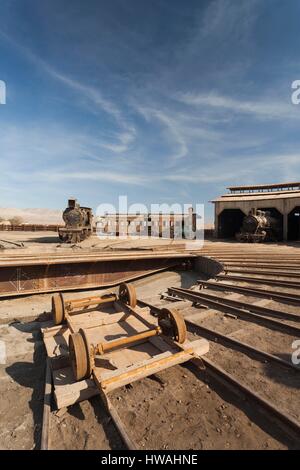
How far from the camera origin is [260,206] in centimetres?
2550

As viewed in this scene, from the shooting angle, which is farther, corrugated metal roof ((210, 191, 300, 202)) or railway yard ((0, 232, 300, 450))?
corrugated metal roof ((210, 191, 300, 202))

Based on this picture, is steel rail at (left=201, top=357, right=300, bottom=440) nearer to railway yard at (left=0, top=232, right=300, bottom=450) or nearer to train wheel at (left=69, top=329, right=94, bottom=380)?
railway yard at (left=0, top=232, right=300, bottom=450)

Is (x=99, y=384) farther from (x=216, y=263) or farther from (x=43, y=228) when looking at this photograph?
(x=43, y=228)

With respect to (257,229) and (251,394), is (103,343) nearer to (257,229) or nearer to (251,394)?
(251,394)

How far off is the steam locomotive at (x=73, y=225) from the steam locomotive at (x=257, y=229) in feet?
45.8

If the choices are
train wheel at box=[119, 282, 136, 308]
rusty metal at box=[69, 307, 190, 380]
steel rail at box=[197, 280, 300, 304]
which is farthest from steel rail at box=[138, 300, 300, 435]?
steel rail at box=[197, 280, 300, 304]

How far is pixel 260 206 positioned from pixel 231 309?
21.0 meters

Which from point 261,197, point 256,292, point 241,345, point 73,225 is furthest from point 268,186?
point 241,345

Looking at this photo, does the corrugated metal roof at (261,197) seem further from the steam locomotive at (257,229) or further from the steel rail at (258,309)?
the steel rail at (258,309)

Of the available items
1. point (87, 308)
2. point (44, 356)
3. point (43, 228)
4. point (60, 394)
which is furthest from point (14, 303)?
point (43, 228)

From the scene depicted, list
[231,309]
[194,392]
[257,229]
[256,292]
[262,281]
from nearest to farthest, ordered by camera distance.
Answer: [194,392]
[231,309]
[256,292]
[262,281]
[257,229]

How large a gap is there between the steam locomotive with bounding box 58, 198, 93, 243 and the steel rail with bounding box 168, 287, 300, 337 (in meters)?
13.9

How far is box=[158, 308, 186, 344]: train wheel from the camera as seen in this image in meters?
4.70

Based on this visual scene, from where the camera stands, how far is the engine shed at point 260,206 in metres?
23.9
